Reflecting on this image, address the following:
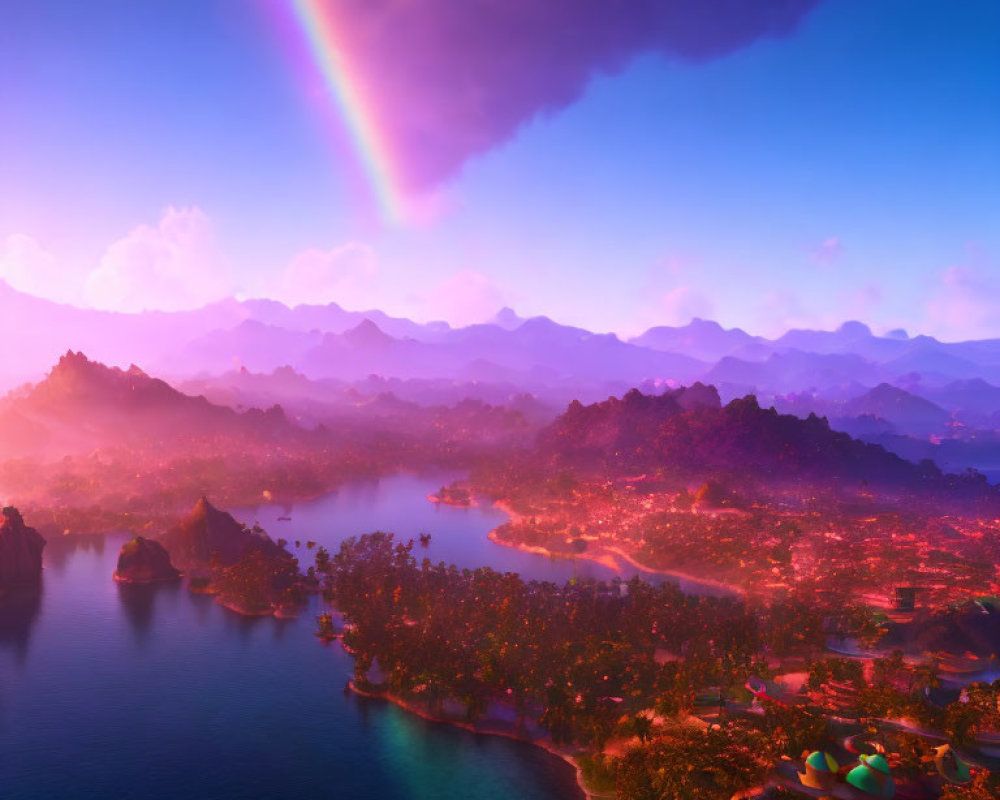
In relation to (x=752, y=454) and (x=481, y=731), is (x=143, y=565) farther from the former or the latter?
(x=752, y=454)

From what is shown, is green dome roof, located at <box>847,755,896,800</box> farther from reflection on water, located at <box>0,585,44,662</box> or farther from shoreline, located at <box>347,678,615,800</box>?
reflection on water, located at <box>0,585,44,662</box>

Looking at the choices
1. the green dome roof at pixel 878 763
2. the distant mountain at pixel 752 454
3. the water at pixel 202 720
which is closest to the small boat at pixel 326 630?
the water at pixel 202 720

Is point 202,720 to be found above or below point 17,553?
below

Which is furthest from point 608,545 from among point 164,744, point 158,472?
point 158,472

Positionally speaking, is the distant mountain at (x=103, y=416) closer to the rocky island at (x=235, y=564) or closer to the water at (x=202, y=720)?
the rocky island at (x=235, y=564)

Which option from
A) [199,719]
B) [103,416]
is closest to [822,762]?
[199,719]
